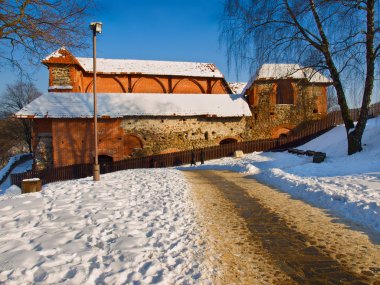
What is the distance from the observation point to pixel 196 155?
18.7 m

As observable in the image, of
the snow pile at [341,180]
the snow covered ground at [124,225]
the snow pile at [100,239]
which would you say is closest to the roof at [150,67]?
the snow pile at [341,180]

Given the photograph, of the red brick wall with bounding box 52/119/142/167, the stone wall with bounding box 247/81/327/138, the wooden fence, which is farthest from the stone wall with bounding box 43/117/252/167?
the stone wall with bounding box 247/81/327/138

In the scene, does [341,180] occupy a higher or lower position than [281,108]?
lower

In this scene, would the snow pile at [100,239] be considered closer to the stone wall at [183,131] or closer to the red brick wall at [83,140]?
the red brick wall at [83,140]

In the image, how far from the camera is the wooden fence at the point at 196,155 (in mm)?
16844

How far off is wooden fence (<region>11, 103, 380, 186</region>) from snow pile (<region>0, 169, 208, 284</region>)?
33.1 feet

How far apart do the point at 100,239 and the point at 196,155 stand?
47.4 feet

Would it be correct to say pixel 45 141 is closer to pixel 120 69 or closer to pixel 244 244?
pixel 120 69

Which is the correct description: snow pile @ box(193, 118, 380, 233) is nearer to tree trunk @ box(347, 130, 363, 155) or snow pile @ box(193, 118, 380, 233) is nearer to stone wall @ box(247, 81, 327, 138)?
tree trunk @ box(347, 130, 363, 155)

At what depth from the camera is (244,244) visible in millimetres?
4285

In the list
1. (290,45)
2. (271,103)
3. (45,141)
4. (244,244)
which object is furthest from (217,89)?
(244,244)

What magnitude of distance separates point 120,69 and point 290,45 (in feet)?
51.3

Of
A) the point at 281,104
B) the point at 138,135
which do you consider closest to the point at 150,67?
the point at 138,135

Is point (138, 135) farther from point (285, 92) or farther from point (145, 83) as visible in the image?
point (285, 92)
